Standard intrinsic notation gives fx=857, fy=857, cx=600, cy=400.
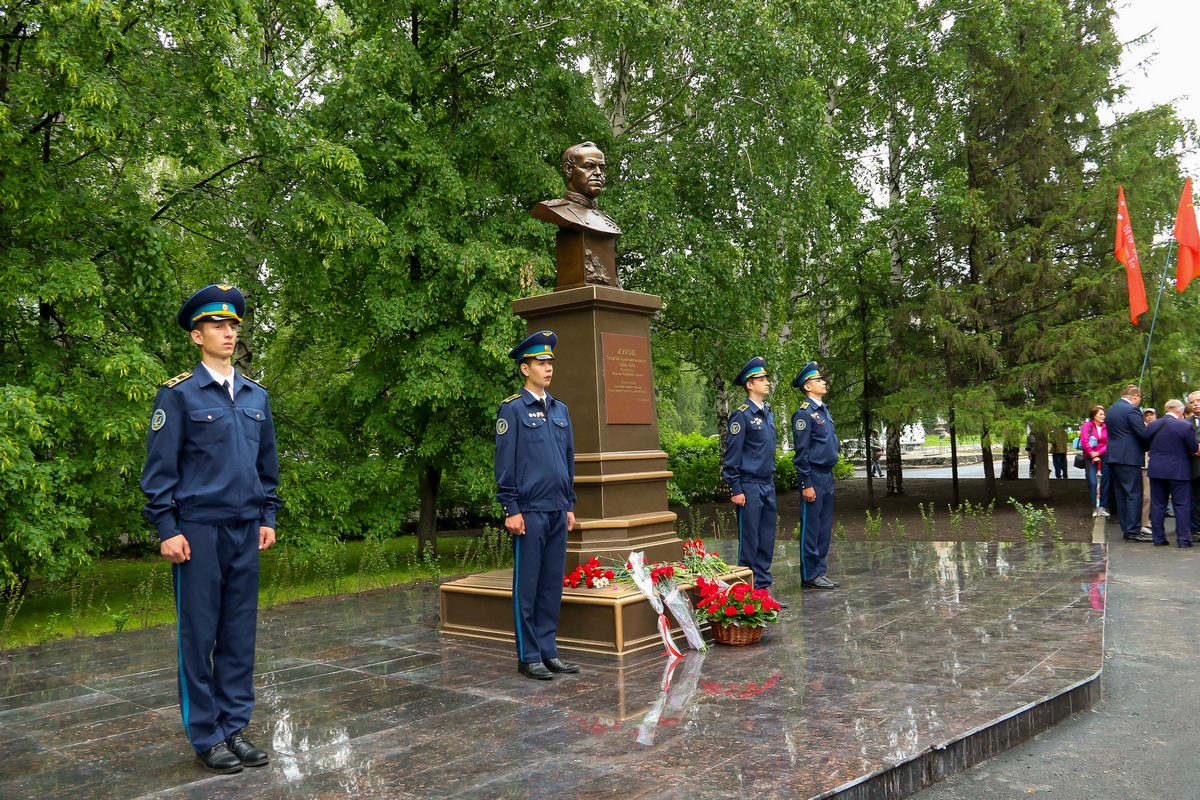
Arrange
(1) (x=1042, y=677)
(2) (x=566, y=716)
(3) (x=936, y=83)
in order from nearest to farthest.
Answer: (2) (x=566, y=716) → (1) (x=1042, y=677) → (3) (x=936, y=83)

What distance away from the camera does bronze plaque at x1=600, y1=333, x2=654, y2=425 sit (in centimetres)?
666

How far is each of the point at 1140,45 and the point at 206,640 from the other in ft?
62.6

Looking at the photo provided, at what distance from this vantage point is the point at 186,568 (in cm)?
389

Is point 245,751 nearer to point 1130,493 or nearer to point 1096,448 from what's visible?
point 1130,493

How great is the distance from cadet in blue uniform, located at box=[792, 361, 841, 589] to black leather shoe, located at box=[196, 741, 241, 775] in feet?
18.8

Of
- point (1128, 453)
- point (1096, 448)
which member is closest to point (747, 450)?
point (1128, 453)

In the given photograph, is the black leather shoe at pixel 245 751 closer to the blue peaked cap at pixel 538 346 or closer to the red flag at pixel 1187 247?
the blue peaked cap at pixel 538 346

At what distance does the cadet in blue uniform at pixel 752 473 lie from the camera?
756cm

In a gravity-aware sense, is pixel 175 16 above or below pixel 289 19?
below

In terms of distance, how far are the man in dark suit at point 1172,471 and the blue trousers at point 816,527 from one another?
5814 millimetres

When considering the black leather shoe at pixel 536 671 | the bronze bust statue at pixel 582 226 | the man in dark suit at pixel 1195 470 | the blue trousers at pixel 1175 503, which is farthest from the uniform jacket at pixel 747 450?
the man in dark suit at pixel 1195 470

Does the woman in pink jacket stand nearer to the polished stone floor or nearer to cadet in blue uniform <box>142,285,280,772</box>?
the polished stone floor

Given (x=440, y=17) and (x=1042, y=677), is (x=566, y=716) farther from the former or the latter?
(x=440, y=17)

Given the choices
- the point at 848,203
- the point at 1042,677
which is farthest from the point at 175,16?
the point at 848,203
